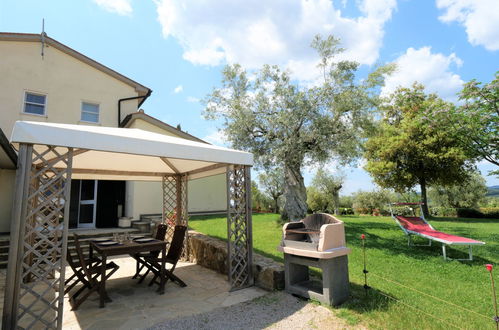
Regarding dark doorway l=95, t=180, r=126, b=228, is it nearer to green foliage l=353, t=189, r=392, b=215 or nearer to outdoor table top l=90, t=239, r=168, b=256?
outdoor table top l=90, t=239, r=168, b=256

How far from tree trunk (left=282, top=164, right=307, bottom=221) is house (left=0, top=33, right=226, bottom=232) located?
5826mm

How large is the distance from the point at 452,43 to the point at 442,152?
34.7ft

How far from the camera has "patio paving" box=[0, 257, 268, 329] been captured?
3748 millimetres

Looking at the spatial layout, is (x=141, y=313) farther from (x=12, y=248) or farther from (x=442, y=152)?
(x=442, y=152)

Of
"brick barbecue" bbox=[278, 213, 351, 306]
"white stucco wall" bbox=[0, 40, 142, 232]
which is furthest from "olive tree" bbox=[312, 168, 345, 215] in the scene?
"brick barbecue" bbox=[278, 213, 351, 306]

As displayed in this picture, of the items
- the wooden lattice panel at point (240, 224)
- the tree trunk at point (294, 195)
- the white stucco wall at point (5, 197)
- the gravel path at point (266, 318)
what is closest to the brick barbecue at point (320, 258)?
the gravel path at point (266, 318)

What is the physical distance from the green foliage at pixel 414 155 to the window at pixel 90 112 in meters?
14.8

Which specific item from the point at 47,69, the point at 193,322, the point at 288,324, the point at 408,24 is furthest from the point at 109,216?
the point at 408,24

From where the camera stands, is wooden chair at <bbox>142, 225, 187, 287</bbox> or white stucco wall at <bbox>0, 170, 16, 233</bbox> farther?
white stucco wall at <bbox>0, 170, 16, 233</bbox>

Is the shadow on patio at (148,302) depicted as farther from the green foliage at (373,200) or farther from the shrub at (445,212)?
the green foliage at (373,200)

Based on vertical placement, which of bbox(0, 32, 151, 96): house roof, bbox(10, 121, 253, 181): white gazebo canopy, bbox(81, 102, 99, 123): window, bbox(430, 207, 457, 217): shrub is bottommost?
bbox(430, 207, 457, 217): shrub

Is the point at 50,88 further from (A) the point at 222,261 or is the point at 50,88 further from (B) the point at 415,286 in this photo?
(B) the point at 415,286

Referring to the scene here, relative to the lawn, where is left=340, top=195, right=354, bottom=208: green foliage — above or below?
above

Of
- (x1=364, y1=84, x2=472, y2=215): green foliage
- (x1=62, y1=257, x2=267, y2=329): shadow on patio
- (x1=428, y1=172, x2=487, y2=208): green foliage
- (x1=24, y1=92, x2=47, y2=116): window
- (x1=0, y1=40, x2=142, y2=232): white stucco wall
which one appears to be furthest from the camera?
(x1=428, y1=172, x2=487, y2=208): green foliage
